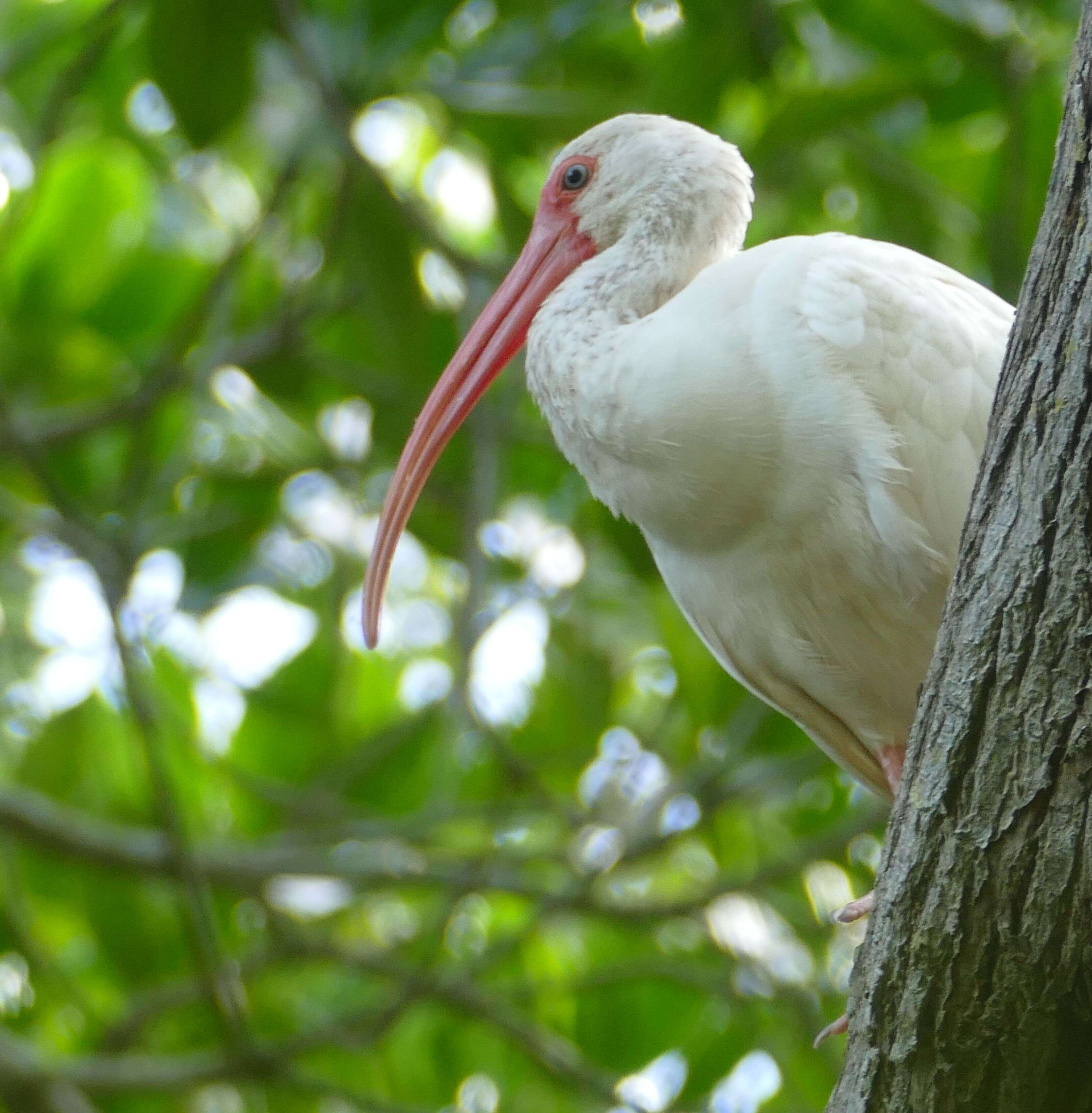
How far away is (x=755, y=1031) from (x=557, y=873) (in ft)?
2.86

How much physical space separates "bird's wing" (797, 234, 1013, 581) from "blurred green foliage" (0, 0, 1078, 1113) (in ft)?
3.47

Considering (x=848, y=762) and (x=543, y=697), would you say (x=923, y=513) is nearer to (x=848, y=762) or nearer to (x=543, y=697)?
(x=848, y=762)

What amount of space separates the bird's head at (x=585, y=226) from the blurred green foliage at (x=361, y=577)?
509 mm

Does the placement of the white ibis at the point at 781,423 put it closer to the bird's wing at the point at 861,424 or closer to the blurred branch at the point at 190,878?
the bird's wing at the point at 861,424

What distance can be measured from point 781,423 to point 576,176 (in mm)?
1022

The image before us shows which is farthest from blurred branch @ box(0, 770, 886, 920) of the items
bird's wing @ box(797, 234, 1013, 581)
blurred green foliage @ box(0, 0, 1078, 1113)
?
bird's wing @ box(797, 234, 1013, 581)

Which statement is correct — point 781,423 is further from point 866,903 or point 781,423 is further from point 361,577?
point 361,577

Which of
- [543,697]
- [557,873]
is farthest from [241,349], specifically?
[557,873]

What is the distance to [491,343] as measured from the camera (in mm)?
3477

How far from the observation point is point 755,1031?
4.54 m

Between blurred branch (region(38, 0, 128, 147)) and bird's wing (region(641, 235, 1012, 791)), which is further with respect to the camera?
blurred branch (region(38, 0, 128, 147))

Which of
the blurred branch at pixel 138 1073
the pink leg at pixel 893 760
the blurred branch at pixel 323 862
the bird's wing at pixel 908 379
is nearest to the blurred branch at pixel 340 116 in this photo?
the bird's wing at pixel 908 379

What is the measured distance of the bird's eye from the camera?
3.48 m

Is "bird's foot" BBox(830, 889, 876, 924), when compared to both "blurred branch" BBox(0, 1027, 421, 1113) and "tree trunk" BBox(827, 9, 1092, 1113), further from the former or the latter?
"blurred branch" BBox(0, 1027, 421, 1113)
